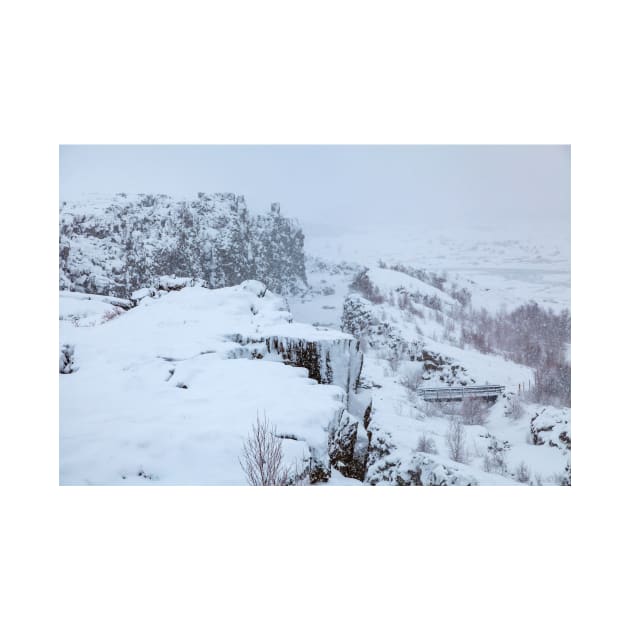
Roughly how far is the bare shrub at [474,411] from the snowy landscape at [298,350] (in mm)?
12

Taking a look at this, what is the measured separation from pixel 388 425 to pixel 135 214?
9.90 feet

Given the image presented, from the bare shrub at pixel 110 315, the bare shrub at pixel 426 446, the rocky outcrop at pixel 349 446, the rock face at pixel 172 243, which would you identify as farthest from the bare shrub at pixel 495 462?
the bare shrub at pixel 110 315

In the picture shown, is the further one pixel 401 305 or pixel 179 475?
pixel 401 305

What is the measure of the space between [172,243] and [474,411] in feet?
10.5

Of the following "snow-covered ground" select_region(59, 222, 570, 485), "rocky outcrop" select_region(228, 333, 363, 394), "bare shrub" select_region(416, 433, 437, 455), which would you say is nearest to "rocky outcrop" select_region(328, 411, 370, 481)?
"snow-covered ground" select_region(59, 222, 570, 485)

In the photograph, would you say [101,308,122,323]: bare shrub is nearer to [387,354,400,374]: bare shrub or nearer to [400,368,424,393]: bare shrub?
[387,354,400,374]: bare shrub

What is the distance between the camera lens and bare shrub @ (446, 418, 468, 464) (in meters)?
5.17

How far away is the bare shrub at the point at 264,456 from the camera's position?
4887 millimetres

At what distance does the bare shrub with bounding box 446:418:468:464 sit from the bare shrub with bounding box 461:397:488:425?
120mm

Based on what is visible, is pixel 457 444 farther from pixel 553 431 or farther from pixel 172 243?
pixel 172 243

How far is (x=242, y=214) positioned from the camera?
5496 mm

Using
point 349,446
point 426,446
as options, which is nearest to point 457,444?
point 426,446
